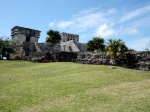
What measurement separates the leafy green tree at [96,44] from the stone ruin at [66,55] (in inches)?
128

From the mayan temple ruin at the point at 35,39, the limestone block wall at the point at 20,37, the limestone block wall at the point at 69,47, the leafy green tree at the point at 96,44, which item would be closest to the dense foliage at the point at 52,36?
the mayan temple ruin at the point at 35,39

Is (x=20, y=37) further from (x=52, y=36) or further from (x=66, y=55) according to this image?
(x=66, y=55)

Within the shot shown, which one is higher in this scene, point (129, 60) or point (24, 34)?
point (24, 34)

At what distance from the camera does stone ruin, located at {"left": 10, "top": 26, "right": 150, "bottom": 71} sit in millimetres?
27141

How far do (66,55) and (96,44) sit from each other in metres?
15.9

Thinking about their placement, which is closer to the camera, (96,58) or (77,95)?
(77,95)

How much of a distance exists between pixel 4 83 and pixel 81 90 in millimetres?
6167

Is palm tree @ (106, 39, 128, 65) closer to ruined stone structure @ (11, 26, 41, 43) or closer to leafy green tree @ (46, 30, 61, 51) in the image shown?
leafy green tree @ (46, 30, 61, 51)

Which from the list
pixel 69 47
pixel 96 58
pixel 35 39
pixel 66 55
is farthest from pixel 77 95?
pixel 35 39

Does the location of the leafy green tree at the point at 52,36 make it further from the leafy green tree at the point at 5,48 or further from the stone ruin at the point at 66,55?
the leafy green tree at the point at 5,48

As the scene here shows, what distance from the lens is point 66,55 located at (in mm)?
34594

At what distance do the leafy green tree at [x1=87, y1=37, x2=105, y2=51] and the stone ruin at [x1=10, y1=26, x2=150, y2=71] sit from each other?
10.7 ft

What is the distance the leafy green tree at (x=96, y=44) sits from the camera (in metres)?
49.0

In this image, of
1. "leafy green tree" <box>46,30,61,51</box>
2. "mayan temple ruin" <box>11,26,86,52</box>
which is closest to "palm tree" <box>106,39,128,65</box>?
"leafy green tree" <box>46,30,61,51</box>
